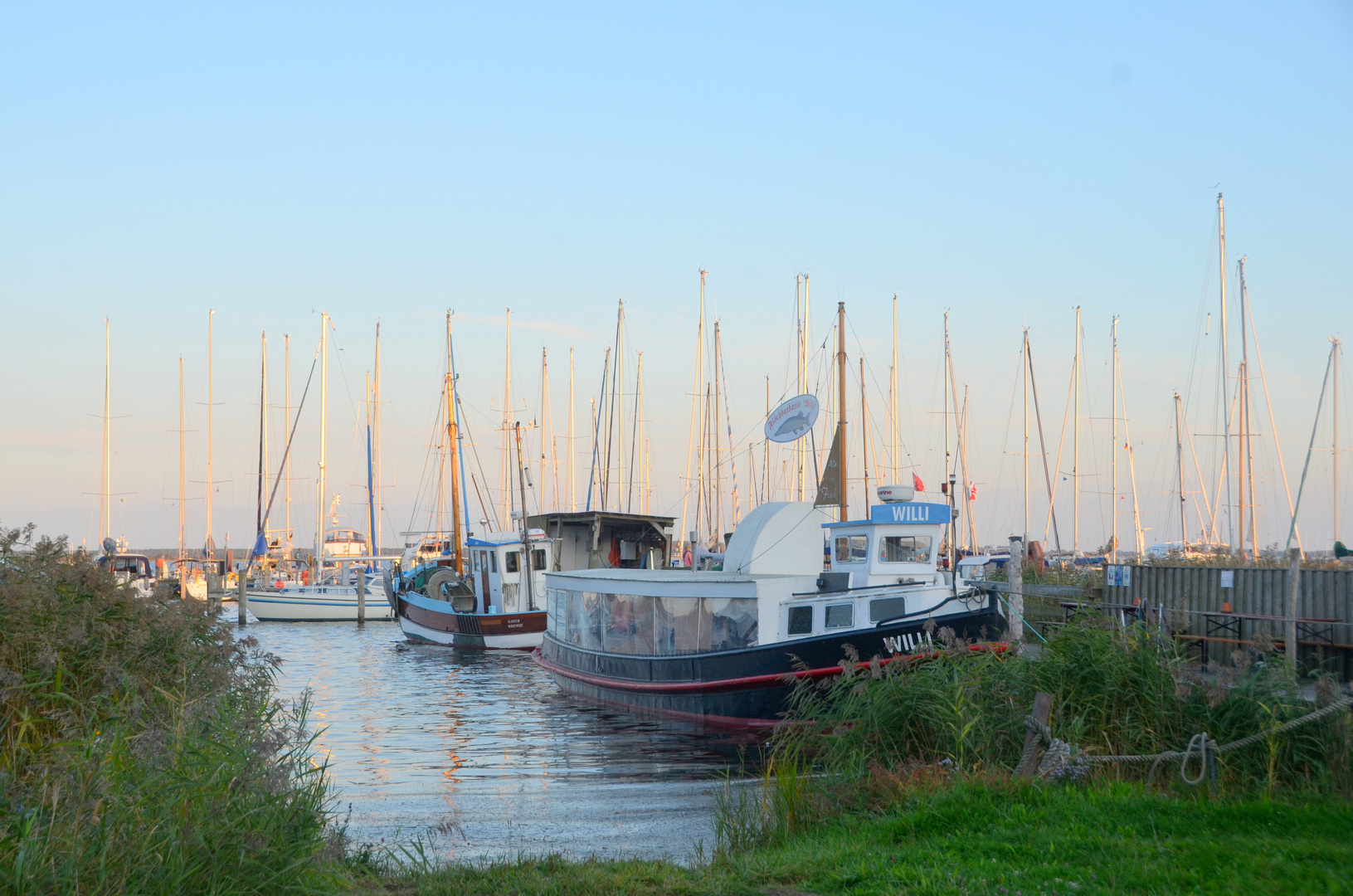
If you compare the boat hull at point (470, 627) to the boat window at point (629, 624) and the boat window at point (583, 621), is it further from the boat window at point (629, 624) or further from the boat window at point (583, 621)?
the boat window at point (629, 624)

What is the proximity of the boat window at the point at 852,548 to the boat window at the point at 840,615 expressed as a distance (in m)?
1.94

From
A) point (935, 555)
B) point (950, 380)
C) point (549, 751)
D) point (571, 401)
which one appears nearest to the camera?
point (549, 751)

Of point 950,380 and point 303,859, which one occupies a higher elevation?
point 950,380

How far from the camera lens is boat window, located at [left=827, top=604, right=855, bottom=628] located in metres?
20.7

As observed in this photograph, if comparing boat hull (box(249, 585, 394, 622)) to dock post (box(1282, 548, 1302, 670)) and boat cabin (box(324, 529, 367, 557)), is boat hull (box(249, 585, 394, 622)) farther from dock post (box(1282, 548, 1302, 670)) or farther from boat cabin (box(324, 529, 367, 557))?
dock post (box(1282, 548, 1302, 670))

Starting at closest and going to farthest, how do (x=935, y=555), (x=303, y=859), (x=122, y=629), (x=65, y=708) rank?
1. (x=303, y=859)
2. (x=65, y=708)
3. (x=122, y=629)
4. (x=935, y=555)

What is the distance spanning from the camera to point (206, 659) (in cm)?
999

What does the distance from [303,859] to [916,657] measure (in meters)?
8.81

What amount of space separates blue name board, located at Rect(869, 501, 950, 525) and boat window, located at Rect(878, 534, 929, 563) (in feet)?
1.26

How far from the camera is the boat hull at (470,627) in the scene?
1577 inches

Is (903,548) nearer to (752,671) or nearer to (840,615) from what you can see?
(840,615)

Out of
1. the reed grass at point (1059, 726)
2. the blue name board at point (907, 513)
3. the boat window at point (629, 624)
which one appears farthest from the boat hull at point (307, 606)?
the reed grass at point (1059, 726)

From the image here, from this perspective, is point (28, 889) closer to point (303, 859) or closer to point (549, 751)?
point (303, 859)

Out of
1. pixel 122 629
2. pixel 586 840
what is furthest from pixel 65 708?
pixel 586 840
